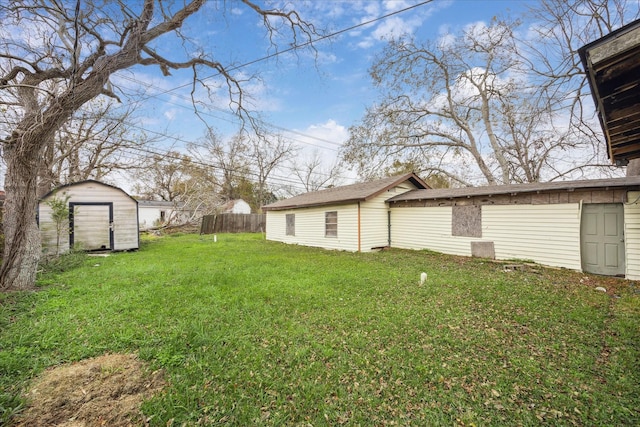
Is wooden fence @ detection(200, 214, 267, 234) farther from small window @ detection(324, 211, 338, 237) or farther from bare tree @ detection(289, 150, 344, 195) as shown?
small window @ detection(324, 211, 338, 237)

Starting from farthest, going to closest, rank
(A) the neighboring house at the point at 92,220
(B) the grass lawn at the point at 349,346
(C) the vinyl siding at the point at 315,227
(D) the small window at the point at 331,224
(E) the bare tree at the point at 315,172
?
(E) the bare tree at the point at 315,172 → (D) the small window at the point at 331,224 → (C) the vinyl siding at the point at 315,227 → (A) the neighboring house at the point at 92,220 → (B) the grass lawn at the point at 349,346

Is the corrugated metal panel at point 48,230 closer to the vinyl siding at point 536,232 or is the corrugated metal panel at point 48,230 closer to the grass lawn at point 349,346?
the grass lawn at point 349,346

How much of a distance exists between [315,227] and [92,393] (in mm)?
10440

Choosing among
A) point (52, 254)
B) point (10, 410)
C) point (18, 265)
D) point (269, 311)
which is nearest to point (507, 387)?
point (269, 311)

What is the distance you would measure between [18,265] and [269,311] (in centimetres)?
521

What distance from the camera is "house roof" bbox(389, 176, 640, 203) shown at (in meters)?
6.24

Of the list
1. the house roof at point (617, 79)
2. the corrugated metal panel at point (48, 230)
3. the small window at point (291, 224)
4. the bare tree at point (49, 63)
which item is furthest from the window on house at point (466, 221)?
the corrugated metal panel at point (48, 230)

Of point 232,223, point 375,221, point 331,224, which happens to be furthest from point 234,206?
point 375,221

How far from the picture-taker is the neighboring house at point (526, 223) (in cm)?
625

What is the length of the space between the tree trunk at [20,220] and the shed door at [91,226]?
17.1ft

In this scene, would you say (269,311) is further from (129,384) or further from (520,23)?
(520,23)

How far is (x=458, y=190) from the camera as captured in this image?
9789 mm

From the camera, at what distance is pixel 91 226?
32.7 ft

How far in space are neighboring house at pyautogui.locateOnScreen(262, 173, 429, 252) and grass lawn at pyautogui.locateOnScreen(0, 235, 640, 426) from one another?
4721 millimetres
